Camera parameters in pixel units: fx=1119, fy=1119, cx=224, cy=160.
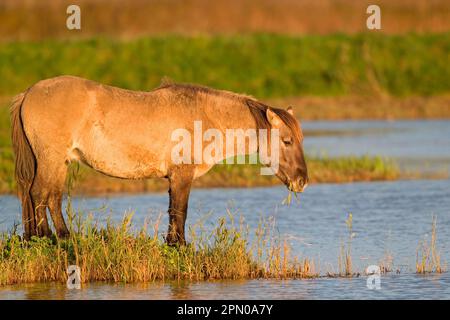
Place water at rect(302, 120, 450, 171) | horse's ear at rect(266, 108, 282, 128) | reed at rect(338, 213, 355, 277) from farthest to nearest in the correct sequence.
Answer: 1. water at rect(302, 120, 450, 171)
2. horse's ear at rect(266, 108, 282, 128)
3. reed at rect(338, 213, 355, 277)

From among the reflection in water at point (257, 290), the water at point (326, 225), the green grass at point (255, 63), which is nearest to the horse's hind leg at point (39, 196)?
the water at point (326, 225)

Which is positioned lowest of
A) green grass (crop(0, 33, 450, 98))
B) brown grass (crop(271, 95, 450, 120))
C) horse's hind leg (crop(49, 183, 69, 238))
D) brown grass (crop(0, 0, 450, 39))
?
horse's hind leg (crop(49, 183, 69, 238))

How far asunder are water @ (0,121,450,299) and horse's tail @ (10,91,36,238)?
788 millimetres

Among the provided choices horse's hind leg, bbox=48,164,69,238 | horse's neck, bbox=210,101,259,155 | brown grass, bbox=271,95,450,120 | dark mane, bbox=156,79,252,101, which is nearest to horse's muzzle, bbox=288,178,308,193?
horse's neck, bbox=210,101,259,155

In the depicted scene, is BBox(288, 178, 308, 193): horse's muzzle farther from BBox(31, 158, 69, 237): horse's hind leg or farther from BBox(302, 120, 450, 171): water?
BBox(302, 120, 450, 171): water

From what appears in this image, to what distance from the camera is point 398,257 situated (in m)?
11.2

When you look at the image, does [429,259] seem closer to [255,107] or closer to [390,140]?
[255,107]

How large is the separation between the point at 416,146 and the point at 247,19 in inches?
639

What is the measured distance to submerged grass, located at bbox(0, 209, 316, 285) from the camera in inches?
395

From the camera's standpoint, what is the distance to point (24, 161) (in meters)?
10.7

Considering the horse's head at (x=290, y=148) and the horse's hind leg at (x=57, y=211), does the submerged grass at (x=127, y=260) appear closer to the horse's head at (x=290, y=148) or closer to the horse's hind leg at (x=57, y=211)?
the horse's hind leg at (x=57, y=211)

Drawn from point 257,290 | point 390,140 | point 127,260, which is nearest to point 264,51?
point 390,140

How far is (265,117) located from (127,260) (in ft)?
6.77

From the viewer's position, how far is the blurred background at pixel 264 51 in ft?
96.8
